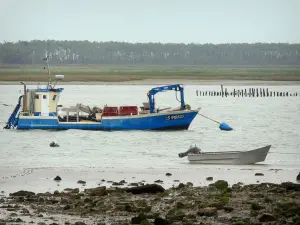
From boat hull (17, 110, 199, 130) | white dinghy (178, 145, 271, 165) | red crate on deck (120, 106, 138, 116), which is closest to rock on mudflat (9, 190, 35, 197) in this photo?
white dinghy (178, 145, 271, 165)

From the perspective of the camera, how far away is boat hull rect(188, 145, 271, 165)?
105 feet

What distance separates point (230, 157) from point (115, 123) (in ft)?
60.1

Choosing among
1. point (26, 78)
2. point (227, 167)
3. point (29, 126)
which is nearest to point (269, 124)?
point (29, 126)

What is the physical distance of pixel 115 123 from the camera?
49688 millimetres

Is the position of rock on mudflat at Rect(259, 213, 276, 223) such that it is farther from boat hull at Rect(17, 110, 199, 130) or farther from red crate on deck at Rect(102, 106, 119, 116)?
red crate on deck at Rect(102, 106, 119, 116)

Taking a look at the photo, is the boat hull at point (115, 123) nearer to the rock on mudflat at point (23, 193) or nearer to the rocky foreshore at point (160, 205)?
the rocky foreshore at point (160, 205)

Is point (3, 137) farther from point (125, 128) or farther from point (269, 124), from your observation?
point (269, 124)

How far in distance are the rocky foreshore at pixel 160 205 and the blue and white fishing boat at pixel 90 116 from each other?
81.7ft

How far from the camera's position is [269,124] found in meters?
65.1

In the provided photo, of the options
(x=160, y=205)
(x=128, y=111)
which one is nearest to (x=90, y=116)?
(x=128, y=111)

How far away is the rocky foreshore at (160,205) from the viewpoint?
1934 centimetres

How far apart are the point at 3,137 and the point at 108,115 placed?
6443mm

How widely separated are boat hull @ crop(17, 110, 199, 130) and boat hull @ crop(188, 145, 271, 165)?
17296 mm

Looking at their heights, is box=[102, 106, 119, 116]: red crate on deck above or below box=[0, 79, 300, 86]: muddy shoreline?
above
